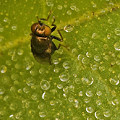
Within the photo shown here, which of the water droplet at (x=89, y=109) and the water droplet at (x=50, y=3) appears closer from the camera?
the water droplet at (x=89, y=109)

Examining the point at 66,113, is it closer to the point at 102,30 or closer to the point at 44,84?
the point at 44,84

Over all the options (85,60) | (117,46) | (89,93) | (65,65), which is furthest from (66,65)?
(117,46)

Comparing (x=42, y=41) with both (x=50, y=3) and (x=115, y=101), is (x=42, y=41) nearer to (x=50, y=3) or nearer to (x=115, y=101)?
(x=50, y=3)

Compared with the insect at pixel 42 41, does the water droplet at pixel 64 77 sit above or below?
below

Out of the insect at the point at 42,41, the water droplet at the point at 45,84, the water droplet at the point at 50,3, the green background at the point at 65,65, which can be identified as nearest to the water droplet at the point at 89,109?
the green background at the point at 65,65

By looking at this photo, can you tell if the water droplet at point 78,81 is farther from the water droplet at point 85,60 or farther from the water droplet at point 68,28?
the water droplet at point 68,28

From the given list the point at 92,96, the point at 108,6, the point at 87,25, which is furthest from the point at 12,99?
the point at 108,6
